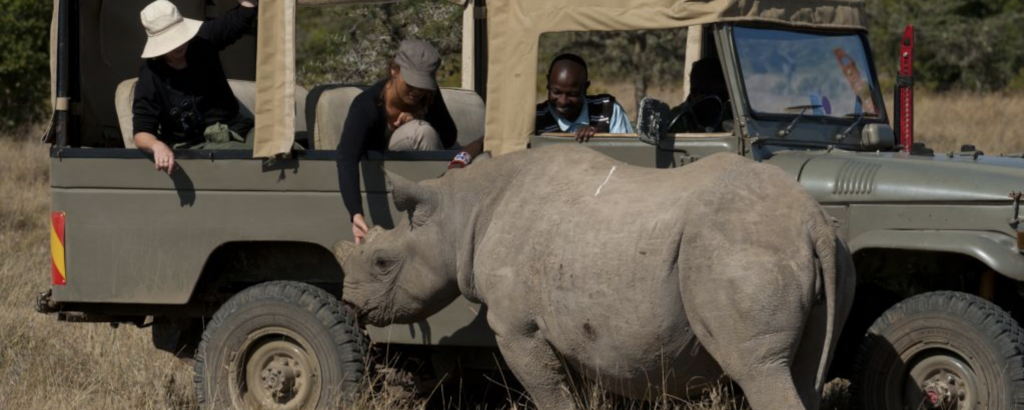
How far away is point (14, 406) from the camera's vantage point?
6887mm

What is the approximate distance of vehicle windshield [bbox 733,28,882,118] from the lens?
6504 mm

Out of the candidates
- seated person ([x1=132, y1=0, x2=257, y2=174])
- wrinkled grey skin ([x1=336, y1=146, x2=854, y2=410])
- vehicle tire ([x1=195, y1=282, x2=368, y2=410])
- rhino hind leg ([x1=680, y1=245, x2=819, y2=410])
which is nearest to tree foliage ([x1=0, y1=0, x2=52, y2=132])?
seated person ([x1=132, y1=0, x2=257, y2=174])

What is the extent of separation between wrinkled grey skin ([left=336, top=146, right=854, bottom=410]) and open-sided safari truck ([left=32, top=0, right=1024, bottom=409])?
0.64 metres

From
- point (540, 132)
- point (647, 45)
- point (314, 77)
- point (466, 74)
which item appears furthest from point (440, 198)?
point (647, 45)

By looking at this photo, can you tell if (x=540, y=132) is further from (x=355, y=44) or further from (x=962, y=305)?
(x=355, y=44)

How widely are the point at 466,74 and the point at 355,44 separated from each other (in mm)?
3793

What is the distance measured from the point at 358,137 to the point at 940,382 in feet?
8.65

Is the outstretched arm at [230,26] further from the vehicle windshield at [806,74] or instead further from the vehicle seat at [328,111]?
the vehicle windshield at [806,74]

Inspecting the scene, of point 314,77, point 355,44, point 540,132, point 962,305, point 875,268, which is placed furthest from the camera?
point 314,77

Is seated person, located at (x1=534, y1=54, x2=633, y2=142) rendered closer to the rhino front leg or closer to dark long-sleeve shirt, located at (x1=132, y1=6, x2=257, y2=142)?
the rhino front leg

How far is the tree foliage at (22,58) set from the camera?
19.4m

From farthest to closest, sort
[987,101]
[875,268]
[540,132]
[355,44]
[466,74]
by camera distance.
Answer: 1. [987,101]
2. [355,44]
3. [466,74]
4. [540,132]
5. [875,268]

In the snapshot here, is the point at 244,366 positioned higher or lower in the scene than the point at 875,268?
lower

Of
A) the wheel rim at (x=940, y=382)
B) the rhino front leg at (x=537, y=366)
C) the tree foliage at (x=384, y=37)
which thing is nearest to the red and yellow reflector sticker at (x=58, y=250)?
the rhino front leg at (x=537, y=366)
